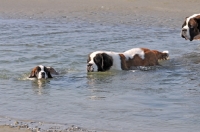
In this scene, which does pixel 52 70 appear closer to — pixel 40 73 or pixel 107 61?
pixel 40 73

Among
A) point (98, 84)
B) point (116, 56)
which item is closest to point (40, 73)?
point (98, 84)

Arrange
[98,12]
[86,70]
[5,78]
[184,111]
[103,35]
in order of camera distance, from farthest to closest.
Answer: [98,12] → [103,35] → [86,70] → [5,78] → [184,111]

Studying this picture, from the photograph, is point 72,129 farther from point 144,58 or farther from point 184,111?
point 144,58

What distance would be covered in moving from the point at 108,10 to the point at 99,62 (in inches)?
338

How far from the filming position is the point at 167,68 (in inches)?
368

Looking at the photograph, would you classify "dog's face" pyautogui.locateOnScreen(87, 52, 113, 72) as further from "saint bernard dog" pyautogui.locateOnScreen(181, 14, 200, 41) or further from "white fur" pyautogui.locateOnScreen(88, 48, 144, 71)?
"saint bernard dog" pyautogui.locateOnScreen(181, 14, 200, 41)

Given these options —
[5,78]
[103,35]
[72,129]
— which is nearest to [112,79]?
[5,78]

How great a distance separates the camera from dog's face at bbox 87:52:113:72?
9.07 m

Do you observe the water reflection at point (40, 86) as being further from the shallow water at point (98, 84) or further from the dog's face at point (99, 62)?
the dog's face at point (99, 62)

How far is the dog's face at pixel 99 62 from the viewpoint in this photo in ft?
29.8

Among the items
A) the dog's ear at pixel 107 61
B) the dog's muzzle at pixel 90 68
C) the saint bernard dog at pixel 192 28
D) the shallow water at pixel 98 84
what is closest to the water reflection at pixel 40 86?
the shallow water at pixel 98 84

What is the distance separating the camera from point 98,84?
8148 millimetres

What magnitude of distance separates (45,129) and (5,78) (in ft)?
9.64

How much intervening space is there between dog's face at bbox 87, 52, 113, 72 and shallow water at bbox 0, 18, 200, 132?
150 mm
